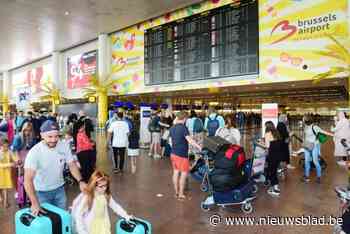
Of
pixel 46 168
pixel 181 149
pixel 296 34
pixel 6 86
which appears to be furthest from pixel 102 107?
pixel 6 86

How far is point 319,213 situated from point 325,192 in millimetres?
1299

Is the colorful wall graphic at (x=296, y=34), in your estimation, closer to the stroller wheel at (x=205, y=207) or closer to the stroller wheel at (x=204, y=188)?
the stroller wheel at (x=204, y=188)

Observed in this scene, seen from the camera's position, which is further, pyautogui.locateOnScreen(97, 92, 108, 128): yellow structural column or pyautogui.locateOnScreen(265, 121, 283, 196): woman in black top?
pyautogui.locateOnScreen(97, 92, 108, 128): yellow structural column

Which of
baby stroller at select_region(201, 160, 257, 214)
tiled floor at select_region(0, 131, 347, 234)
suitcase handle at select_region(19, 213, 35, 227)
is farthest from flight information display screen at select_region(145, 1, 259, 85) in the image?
suitcase handle at select_region(19, 213, 35, 227)

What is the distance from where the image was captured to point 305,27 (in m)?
11.6

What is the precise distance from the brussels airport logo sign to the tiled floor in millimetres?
6538

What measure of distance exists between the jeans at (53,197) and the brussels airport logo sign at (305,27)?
1133cm

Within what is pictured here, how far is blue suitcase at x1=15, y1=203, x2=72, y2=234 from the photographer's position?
2.40m

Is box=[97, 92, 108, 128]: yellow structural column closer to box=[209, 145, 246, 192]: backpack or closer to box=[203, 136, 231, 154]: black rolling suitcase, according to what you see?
box=[203, 136, 231, 154]: black rolling suitcase

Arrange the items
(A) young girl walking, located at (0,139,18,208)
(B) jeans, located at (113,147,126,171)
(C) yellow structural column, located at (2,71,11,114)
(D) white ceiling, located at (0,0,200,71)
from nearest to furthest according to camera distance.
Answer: (A) young girl walking, located at (0,139,18,208) < (B) jeans, located at (113,147,126,171) < (D) white ceiling, located at (0,0,200,71) < (C) yellow structural column, located at (2,71,11,114)

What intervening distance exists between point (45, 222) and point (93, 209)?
39 cm

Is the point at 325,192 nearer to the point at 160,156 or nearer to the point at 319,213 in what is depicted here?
the point at 319,213

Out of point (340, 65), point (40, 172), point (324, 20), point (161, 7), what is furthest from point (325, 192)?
point (161, 7)

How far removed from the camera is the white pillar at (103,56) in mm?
21013
